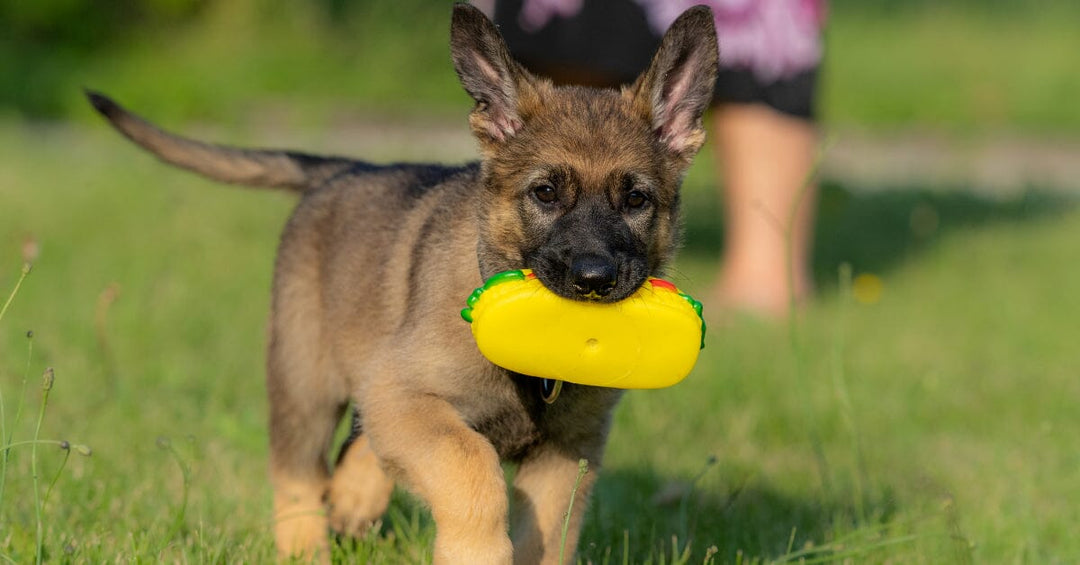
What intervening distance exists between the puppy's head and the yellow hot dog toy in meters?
0.06

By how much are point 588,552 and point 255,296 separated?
3409 millimetres

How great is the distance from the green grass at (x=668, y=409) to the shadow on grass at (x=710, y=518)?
1 centimetres

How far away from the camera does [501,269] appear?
3.35 m

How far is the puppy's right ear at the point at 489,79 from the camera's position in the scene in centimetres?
340

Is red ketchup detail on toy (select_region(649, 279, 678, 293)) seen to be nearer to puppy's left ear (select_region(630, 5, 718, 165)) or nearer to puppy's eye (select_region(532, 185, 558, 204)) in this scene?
puppy's eye (select_region(532, 185, 558, 204))

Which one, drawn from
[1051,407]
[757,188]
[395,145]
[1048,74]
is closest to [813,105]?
[757,188]

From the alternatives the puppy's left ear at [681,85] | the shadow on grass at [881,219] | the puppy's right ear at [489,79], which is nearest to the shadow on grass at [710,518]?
the puppy's left ear at [681,85]

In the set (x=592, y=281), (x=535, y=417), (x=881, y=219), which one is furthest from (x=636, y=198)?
(x=881, y=219)

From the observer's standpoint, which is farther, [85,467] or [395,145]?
[395,145]

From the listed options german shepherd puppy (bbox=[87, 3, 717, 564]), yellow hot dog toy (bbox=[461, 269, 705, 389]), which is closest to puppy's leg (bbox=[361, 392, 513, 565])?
german shepherd puppy (bbox=[87, 3, 717, 564])

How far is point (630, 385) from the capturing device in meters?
3.05

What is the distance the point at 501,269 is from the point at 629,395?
6.62ft

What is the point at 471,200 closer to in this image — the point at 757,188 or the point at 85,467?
the point at 85,467

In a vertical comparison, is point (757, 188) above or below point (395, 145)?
above
